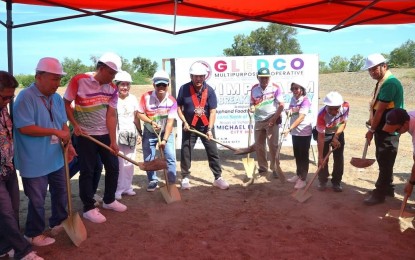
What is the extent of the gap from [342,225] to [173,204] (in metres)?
2.02

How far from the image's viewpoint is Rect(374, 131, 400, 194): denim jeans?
4.78 meters

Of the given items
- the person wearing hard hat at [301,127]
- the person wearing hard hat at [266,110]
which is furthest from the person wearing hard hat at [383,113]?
the person wearing hard hat at [266,110]

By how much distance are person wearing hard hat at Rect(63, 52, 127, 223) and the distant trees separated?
1739 inches

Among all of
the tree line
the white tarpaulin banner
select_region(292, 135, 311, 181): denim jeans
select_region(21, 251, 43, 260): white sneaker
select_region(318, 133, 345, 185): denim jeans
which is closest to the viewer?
select_region(21, 251, 43, 260): white sneaker

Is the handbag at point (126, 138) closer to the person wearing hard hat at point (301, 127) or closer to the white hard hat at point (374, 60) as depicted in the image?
the person wearing hard hat at point (301, 127)

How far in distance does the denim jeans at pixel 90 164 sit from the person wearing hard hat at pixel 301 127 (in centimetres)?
251

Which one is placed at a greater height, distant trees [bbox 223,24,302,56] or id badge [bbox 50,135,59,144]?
distant trees [bbox 223,24,302,56]

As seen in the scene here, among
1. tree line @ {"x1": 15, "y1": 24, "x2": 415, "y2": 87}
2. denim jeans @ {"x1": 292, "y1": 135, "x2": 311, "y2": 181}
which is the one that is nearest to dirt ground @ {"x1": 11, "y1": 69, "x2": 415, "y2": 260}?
denim jeans @ {"x1": 292, "y1": 135, "x2": 311, "y2": 181}

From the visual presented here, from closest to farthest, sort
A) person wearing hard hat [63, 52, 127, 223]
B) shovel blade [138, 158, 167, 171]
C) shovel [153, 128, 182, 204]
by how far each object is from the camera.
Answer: person wearing hard hat [63, 52, 127, 223], shovel blade [138, 158, 167, 171], shovel [153, 128, 182, 204]

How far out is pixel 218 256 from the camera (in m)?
3.50

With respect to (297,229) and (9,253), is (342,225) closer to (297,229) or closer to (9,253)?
(297,229)

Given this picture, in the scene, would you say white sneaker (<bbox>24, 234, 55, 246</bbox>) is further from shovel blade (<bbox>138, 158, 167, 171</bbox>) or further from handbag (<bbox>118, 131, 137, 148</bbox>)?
handbag (<bbox>118, 131, 137, 148</bbox>)

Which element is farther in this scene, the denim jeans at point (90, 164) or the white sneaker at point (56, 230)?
the denim jeans at point (90, 164)

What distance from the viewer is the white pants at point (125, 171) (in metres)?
5.19
